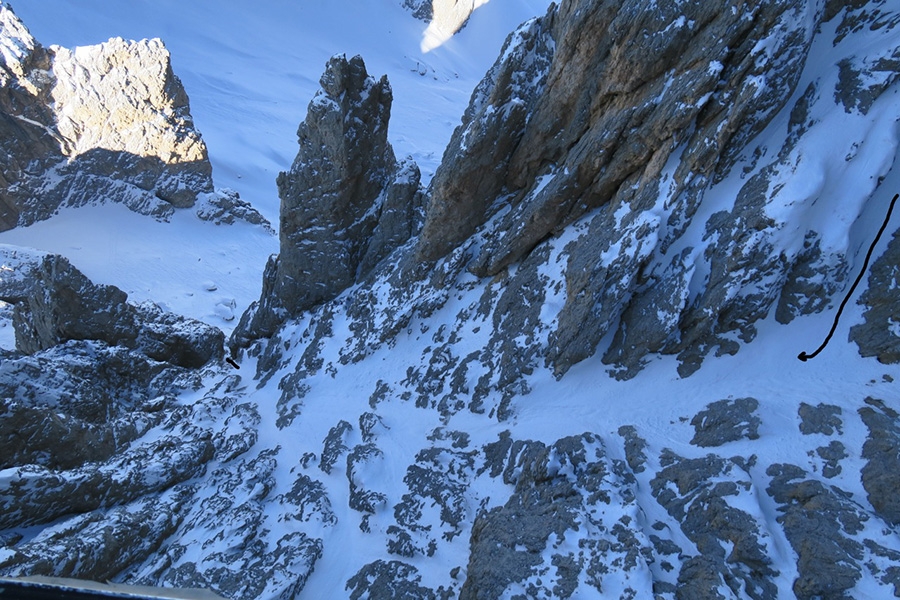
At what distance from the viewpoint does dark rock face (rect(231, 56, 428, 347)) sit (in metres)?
23.0

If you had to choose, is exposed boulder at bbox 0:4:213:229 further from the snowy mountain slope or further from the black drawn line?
the black drawn line

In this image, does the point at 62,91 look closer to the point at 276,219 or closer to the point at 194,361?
the point at 276,219

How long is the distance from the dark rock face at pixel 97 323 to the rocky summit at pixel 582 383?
1.90m

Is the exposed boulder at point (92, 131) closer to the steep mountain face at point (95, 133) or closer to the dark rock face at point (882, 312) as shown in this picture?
the steep mountain face at point (95, 133)

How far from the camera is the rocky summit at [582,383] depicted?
10781 millimetres

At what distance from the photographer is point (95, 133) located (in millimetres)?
43531

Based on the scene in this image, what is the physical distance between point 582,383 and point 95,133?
153 feet

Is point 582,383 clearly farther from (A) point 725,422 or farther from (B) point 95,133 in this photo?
(B) point 95,133

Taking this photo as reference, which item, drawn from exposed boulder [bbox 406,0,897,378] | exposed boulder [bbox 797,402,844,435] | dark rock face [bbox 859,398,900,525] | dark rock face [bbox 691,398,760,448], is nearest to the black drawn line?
exposed boulder [bbox 406,0,897,378]

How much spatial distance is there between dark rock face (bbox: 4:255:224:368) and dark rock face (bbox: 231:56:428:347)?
529 centimetres

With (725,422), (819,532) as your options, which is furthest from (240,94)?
(819,532)

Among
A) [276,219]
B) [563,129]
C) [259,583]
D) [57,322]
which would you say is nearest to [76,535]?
[259,583]

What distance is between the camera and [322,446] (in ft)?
61.8

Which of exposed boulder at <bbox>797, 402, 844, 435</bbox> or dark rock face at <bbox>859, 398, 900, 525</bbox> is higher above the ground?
exposed boulder at <bbox>797, 402, 844, 435</bbox>
